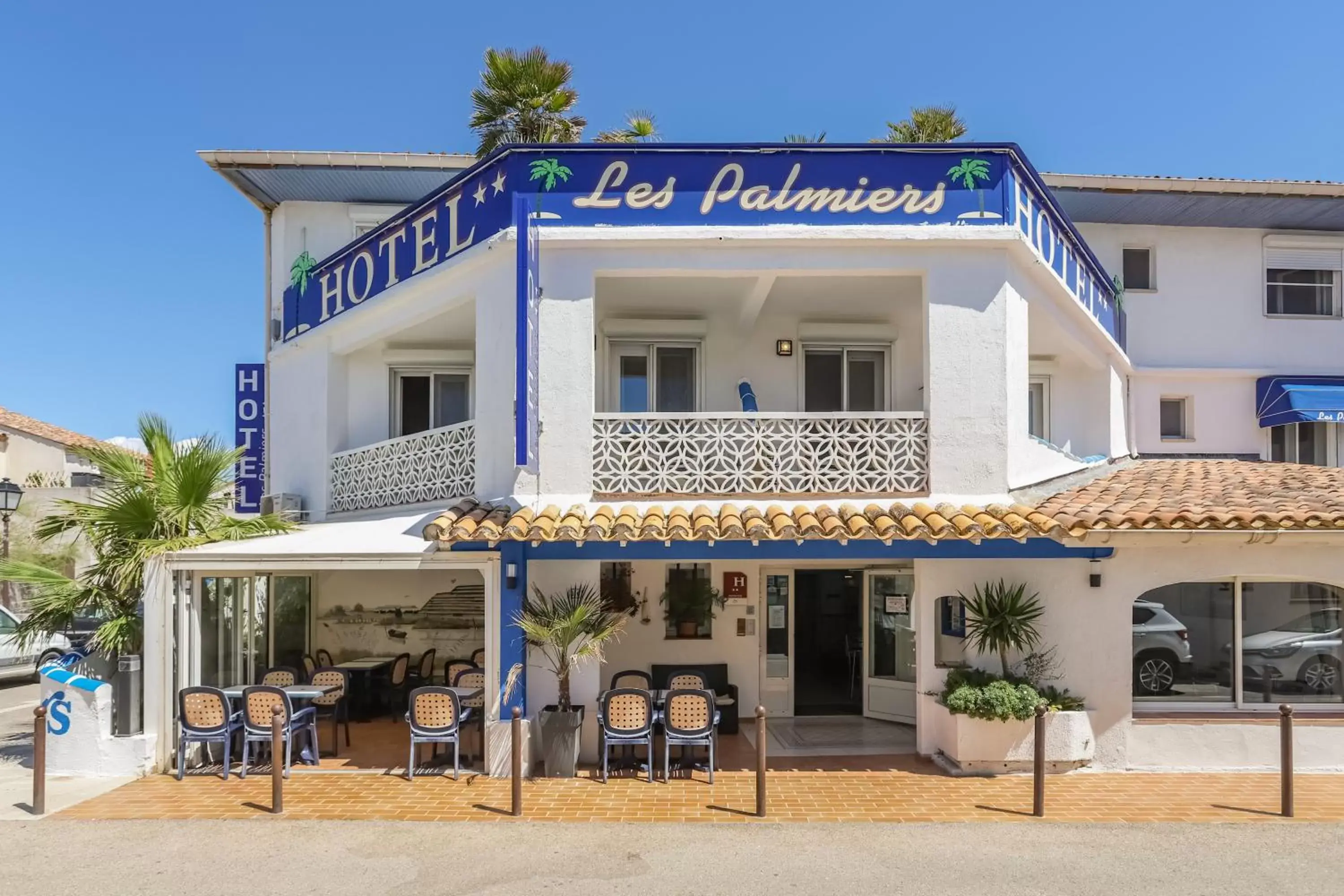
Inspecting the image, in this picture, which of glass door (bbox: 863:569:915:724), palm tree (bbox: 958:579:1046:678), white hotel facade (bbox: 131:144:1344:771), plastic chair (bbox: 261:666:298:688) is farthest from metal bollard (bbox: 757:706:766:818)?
plastic chair (bbox: 261:666:298:688)

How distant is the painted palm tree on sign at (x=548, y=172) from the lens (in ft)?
32.4

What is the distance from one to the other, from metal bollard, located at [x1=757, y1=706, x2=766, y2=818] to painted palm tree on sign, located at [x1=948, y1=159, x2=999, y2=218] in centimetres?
636

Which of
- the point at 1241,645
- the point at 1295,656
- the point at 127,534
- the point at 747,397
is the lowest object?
the point at 1295,656

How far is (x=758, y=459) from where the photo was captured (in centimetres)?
980

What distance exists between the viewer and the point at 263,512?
12383 mm

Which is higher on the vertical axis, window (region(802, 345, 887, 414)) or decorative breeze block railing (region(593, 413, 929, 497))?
window (region(802, 345, 887, 414))

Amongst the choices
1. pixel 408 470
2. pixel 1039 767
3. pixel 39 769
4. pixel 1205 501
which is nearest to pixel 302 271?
pixel 408 470

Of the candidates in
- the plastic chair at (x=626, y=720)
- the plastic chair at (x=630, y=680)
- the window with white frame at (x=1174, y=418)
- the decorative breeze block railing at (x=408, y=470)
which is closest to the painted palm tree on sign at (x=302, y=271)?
the decorative breeze block railing at (x=408, y=470)

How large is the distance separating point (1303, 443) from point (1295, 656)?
7.17 metres

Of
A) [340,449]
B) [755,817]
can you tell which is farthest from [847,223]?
[340,449]

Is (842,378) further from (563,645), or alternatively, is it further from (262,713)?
(262,713)

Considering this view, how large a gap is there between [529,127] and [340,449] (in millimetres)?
7325

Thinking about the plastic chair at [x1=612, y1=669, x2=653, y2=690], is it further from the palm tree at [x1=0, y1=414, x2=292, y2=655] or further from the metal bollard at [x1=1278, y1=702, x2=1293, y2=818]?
the metal bollard at [x1=1278, y1=702, x2=1293, y2=818]

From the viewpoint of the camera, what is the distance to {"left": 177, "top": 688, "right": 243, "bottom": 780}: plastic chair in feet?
31.0
